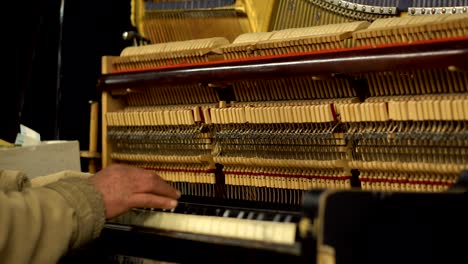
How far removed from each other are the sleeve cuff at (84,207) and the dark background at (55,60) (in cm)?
228

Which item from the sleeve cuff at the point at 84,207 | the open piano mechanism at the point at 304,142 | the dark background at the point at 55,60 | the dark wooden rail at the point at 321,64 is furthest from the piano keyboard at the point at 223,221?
the dark background at the point at 55,60

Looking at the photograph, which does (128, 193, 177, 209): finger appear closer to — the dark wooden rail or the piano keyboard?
the piano keyboard

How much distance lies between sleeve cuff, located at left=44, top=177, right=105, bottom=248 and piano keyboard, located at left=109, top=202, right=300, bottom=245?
7.1 inches

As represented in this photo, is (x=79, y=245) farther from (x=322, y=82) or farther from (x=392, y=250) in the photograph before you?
(x=322, y=82)

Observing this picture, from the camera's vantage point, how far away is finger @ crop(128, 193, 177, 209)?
2068mm

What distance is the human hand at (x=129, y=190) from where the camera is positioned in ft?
6.78

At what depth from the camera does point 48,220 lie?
1933 mm

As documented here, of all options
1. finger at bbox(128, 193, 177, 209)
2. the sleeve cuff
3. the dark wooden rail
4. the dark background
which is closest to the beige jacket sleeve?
the sleeve cuff

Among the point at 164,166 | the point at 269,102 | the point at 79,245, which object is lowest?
the point at 79,245

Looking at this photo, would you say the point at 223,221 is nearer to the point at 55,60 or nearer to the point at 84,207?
the point at 84,207

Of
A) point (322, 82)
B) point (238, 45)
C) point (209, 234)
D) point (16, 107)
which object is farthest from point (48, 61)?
point (209, 234)

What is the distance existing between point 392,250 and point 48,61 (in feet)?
11.4

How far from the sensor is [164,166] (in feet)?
10.0

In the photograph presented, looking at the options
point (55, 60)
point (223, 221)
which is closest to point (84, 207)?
point (223, 221)
